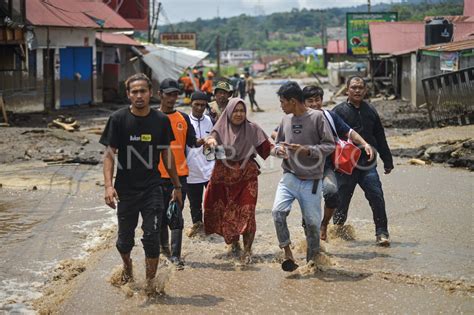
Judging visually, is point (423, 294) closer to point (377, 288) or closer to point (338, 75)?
point (377, 288)

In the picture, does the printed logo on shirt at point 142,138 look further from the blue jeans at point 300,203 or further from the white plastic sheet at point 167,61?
the white plastic sheet at point 167,61

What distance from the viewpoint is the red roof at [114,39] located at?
32500 mm

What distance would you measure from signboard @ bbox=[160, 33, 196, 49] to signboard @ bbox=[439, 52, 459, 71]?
37.0m

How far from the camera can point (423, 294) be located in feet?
20.7

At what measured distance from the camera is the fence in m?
18.9

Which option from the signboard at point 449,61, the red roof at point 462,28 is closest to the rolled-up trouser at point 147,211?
the signboard at point 449,61

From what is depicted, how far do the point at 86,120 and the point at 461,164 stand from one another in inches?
540

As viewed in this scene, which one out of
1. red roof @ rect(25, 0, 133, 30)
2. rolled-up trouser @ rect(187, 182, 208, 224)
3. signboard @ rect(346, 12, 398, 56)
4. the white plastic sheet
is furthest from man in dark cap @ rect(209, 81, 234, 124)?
signboard @ rect(346, 12, 398, 56)

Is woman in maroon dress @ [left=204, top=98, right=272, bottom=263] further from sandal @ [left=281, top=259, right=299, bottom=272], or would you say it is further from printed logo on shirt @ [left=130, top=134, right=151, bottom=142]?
printed logo on shirt @ [left=130, top=134, right=151, bottom=142]

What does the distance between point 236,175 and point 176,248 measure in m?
0.90

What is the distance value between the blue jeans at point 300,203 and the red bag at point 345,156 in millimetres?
776

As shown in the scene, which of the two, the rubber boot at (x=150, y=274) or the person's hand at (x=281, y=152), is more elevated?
the person's hand at (x=281, y=152)

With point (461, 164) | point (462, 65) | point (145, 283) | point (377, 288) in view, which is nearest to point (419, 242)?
point (377, 288)

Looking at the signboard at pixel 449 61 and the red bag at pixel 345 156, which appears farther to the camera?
the signboard at pixel 449 61
